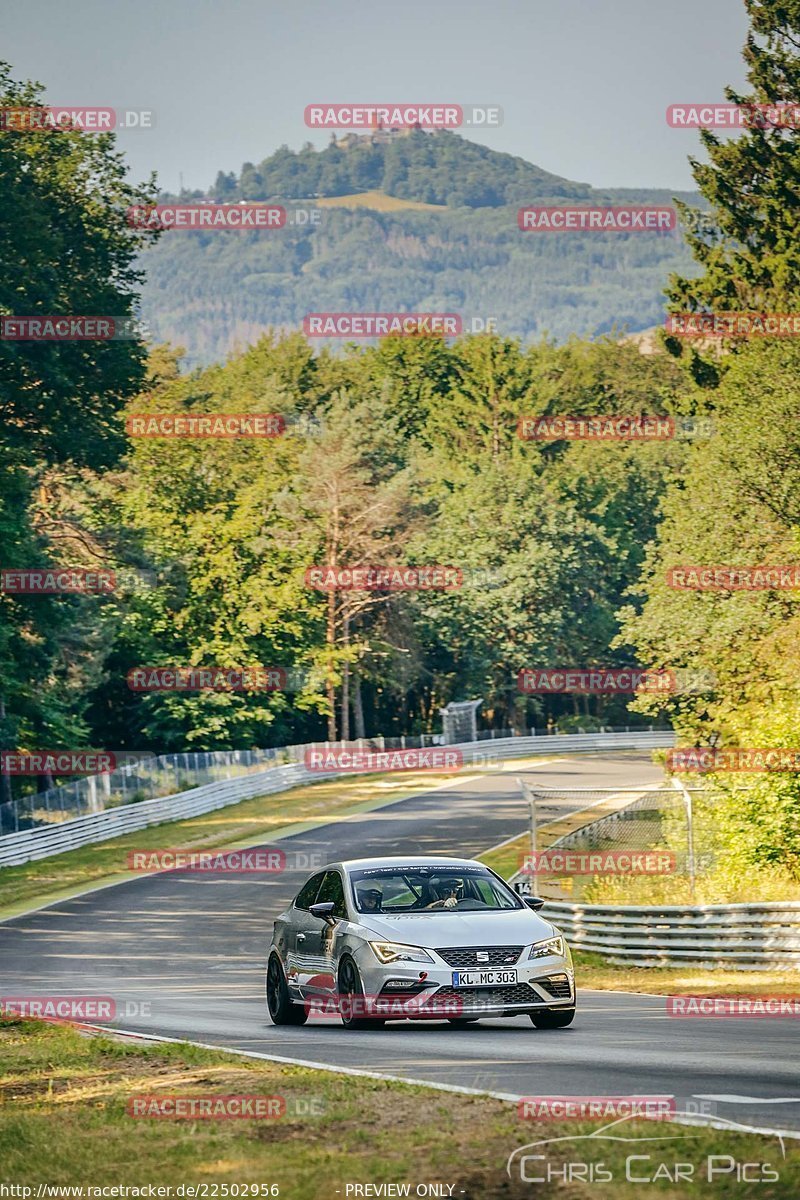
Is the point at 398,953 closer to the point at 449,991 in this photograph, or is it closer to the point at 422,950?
the point at 422,950

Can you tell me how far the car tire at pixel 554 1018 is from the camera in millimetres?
14010

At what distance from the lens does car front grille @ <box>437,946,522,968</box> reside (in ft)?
44.2

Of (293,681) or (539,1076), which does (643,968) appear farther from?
(293,681)

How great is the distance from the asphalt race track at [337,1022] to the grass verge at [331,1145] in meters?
0.79

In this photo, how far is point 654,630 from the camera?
1905 inches

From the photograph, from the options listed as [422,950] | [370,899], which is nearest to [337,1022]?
[370,899]

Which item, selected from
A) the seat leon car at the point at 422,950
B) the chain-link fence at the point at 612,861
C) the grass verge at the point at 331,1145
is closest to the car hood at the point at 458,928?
the seat leon car at the point at 422,950

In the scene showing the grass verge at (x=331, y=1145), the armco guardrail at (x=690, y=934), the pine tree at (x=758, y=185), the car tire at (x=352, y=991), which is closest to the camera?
the grass verge at (x=331, y=1145)

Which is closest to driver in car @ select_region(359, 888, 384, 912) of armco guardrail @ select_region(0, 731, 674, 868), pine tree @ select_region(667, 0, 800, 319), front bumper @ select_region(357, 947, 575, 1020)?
front bumper @ select_region(357, 947, 575, 1020)

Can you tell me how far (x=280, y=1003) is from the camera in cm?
1564

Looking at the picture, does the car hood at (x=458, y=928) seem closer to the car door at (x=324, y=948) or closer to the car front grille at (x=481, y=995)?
the car front grille at (x=481, y=995)

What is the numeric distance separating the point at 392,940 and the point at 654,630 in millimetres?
35511

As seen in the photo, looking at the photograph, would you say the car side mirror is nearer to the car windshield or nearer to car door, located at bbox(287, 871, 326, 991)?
car door, located at bbox(287, 871, 326, 991)

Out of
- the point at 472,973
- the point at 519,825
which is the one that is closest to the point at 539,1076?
the point at 472,973
